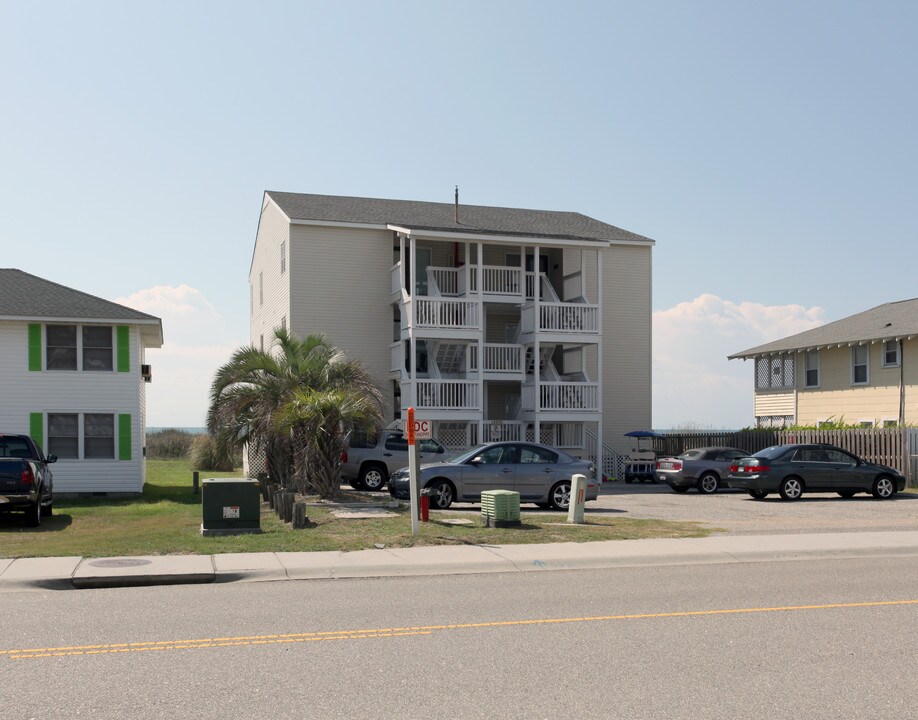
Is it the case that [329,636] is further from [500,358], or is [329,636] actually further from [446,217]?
[446,217]

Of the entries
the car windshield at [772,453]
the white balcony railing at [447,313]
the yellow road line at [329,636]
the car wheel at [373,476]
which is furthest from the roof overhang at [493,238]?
the yellow road line at [329,636]

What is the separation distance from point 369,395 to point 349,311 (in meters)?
11.4

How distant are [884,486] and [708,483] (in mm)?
4851

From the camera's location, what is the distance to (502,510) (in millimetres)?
17266

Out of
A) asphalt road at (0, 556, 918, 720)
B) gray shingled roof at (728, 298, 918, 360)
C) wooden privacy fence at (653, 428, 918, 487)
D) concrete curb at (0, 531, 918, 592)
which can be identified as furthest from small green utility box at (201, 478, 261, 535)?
gray shingled roof at (728, 298, 918, 360)

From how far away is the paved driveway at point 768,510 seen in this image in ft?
61.1

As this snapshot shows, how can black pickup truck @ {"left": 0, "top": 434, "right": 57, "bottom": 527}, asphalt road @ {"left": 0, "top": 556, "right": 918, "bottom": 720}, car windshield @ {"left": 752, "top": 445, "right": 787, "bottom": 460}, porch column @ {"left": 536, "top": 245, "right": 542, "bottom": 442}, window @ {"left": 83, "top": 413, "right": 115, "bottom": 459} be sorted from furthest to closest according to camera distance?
porch column @ {"left": 536, "top": 245, "right": 542, "bottom": 442}, window @ {"left": 83, "top": 413, "right": 115, "bottom": 459}, car windshield @ {"left": 752, "top": 445, "right": 787, "bottom": 460}, black pickup truck @ {"left": 0, "top": 434, "right": 57, "bottom": 527}, asphalt road @ {"left": 0, "top": 556, "right": 918, "bottom": 720}

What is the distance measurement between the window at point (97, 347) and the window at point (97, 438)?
55.6 inches

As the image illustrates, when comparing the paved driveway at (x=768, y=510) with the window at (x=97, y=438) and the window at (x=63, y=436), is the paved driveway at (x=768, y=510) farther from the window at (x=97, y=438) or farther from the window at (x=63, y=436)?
the window at (x=63, y=436)

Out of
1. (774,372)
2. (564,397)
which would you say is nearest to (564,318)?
(564,397)

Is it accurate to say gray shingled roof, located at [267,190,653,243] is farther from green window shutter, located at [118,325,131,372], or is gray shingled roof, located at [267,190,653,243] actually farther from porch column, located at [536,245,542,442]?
green window shutter, located at [118,325,131,372]

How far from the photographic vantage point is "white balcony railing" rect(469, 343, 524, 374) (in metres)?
34.5

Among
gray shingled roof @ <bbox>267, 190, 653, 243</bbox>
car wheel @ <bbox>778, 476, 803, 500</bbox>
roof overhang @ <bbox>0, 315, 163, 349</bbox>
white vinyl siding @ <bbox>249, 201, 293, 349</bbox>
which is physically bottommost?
car wheel @ <bbox>778, 476, 803, 500</bbox>

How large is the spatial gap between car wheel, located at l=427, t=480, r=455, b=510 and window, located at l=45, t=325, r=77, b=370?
12.7m
